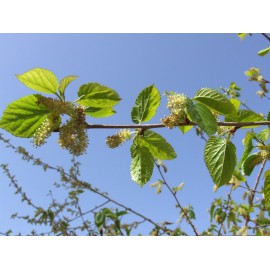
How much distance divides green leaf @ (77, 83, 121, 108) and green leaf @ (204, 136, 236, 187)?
37cm

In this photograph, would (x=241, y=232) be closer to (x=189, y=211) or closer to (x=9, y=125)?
(x=189, y=211)

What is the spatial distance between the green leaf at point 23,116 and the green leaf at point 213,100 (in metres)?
0.50

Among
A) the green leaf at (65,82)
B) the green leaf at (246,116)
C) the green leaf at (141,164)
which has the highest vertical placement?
the green leaf at (65,82)

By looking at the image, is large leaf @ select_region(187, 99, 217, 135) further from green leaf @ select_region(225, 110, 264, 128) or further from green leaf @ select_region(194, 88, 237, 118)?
green leaf @ select_region(225, 110, 264, 128)

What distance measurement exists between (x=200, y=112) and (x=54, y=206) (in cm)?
141

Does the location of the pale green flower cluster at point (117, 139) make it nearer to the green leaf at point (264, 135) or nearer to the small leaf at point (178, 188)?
the green leaf at point (264, 135)

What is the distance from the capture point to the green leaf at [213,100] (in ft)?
3.35

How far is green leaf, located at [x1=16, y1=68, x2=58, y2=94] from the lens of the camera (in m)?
0.97

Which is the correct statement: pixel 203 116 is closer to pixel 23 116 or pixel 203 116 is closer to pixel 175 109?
pixel 175 109

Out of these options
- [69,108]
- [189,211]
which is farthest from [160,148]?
[189,211]

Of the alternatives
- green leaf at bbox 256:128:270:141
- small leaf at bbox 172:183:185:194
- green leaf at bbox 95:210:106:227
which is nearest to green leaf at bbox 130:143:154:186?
green leaf at bbox 256:128:270:141

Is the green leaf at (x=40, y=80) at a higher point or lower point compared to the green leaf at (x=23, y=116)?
higher

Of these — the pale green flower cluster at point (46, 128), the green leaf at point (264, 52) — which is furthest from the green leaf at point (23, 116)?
the green leaf at point (264, 52)

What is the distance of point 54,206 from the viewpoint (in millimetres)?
2104
